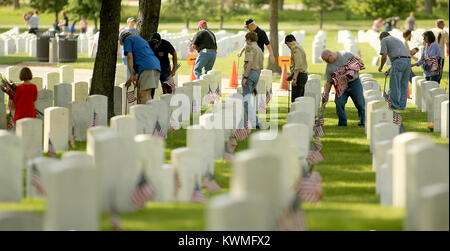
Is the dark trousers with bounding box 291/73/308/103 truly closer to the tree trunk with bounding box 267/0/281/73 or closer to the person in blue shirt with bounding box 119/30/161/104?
the person in blue shirt with bounding box 119/30/161/104

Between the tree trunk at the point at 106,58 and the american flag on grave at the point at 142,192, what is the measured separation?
347 inches

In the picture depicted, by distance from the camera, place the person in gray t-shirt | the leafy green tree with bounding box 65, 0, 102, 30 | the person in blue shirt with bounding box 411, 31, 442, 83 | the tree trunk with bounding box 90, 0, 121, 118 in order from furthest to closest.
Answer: the leafy green tree with bounding box 65, 0, 102, 30 → the person in blue shirt with bounding box 411, 31, 442, 83 → the person in gray t-shirt → the tree trunk with bounding box 90, 0, 121, 118

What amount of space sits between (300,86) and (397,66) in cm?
261

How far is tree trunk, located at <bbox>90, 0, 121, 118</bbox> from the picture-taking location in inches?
631

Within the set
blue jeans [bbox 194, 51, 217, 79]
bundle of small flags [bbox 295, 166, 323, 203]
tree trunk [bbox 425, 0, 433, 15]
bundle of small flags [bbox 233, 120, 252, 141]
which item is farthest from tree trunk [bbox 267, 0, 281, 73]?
tree trunk [bbox 425, 0, 433, 15]

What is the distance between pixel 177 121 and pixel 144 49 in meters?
1.26

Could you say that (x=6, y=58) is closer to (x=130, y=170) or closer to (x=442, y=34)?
(x=442, y=34)

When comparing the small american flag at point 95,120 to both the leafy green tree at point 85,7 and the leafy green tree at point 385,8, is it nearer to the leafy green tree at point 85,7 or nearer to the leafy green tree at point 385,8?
the leafy green tree at point 85,7

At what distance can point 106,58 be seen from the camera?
16234 mm

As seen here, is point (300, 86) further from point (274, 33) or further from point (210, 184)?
point (274, 33)

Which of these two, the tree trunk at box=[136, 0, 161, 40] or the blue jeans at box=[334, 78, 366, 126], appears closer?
the blue jeans at box=[334, 78, 366, 126]

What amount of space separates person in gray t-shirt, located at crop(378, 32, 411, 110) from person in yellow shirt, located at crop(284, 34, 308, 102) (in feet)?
Result: 7.28

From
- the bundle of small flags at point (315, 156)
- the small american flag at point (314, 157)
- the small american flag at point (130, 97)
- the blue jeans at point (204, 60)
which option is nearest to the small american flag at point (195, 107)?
the small american flag at point (130, 97)
